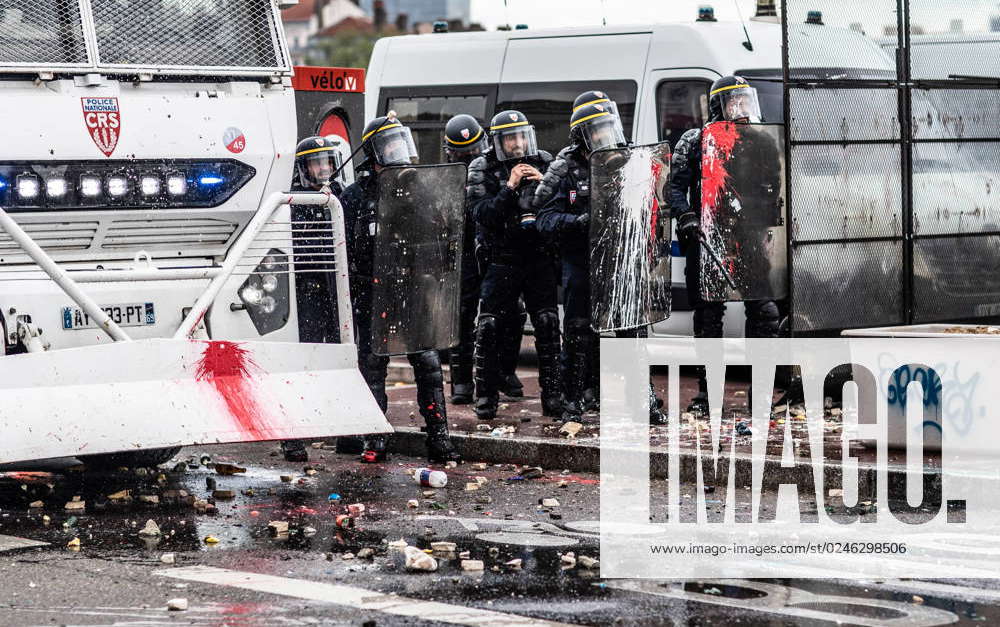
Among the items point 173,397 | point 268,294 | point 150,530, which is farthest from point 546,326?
point 150,530

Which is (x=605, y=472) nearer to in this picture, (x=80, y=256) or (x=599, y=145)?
(x=599, y=145)

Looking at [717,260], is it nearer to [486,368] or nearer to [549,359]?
[549,359]

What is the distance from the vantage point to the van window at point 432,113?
14.0 m

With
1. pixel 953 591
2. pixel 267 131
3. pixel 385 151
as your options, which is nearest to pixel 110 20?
pixel 267 131

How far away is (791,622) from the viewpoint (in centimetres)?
555

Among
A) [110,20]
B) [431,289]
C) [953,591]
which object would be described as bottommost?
[953,591]

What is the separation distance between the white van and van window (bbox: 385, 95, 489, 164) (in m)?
0.01

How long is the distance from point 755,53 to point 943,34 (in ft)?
6.72

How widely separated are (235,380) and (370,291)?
6.30 ft

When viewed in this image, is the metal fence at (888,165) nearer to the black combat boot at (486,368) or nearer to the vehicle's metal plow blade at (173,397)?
the black combat boot at (486,368)

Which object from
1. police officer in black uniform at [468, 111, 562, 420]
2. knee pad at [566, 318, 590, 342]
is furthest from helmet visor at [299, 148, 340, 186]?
knee pad at [566, 318, 590, 342]

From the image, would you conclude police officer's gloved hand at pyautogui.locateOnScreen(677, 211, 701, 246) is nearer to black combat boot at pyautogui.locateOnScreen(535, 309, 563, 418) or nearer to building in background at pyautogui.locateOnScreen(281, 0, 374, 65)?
black combat boot at pyautogui.locateOnScreen(535, 309, 563, 418)

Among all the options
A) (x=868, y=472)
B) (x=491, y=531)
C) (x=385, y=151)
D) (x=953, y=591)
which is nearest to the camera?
(x=953, y=591)

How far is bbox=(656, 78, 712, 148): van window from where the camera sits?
1254 centimetres
